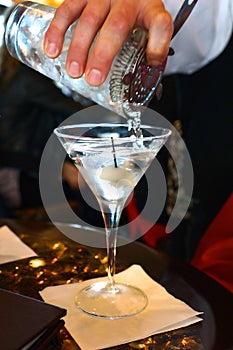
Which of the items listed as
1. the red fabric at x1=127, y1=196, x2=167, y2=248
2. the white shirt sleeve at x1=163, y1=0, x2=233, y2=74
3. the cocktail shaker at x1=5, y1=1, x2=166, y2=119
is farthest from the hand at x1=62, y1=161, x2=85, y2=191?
the cocktail shaker at x1=5, y1=1, x2=166, y2=119

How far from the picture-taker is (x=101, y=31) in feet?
2.19

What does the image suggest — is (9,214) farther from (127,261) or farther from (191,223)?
(127,261)

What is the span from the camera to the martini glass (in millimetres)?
683

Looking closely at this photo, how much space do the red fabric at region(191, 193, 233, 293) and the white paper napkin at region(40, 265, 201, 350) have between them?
0.25m

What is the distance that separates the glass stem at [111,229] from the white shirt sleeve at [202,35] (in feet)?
1.84

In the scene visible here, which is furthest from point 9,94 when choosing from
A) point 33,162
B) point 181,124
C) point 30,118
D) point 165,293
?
point 165,293

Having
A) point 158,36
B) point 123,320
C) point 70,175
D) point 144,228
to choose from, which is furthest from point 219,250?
point 70,175

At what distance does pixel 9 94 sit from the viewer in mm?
2199

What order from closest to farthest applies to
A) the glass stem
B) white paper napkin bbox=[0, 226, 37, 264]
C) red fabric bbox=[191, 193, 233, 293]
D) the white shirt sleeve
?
the glass stem < white paper napkin bbox=[0, 226, 37, 264] < red fabric bbox=[191, 193, 233, 293] < the white shirt sleeve

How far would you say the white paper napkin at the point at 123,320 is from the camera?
661mm

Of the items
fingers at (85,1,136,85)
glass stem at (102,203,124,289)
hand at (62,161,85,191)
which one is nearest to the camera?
fingers at (85,1,136,85)

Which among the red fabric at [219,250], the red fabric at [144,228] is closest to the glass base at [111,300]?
the red fabric at [219,250]

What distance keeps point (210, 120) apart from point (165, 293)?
662 mm

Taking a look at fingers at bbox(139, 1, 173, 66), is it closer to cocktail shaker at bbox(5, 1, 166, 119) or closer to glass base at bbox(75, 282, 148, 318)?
cocktail shaker at bbox(5, 1, 166, 119)
